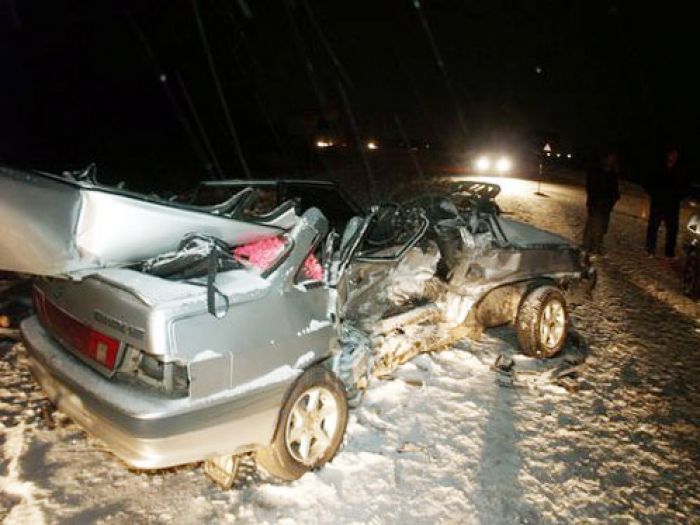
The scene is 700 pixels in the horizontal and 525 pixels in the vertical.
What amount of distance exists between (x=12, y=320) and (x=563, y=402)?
16.7ft

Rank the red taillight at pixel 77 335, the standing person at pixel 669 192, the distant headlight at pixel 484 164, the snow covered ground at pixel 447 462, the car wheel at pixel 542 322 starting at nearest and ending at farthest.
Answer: the red taillight at pixel 77 335, the snow covered ground at pixel 447 462, the car wheel at pixel 542 322, the standing person at pixel 669 192, the distant headlight at pixel 484 164

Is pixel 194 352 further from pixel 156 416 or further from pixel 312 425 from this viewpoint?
pixel 312 425

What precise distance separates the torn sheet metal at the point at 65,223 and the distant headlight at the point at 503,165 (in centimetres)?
2132

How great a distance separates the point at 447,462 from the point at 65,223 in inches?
104

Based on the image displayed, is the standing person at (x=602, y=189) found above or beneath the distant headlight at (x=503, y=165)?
beneath

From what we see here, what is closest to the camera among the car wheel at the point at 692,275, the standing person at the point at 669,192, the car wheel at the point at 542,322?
the car wheel at the point at 542,322

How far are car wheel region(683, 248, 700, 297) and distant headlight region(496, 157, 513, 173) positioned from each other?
51.7ft

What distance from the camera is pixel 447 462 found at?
3.44 meters

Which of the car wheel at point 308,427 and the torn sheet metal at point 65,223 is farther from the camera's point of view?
the car wheel at point 308,427

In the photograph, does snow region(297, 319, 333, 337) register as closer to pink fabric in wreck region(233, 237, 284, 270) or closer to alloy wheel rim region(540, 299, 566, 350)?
pink fabric in wreck region(233, 237, 284, 270)

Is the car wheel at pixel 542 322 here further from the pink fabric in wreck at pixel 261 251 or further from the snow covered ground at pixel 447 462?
the pink fabric in wreck at pixel 261 251

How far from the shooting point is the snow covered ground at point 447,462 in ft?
9.52

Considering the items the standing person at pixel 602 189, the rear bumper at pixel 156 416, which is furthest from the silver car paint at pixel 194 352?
the standing person at pixel 602 189

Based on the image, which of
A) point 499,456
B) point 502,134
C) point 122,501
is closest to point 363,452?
point 499,456
